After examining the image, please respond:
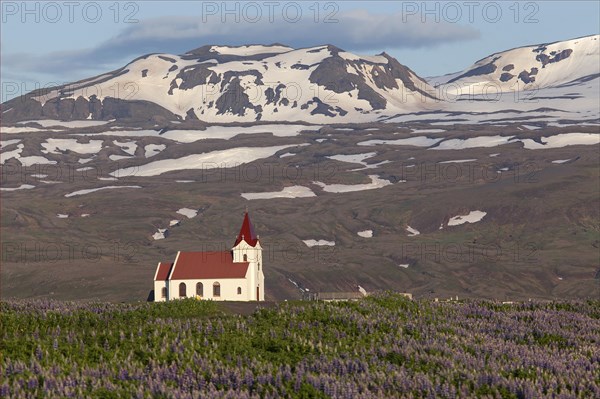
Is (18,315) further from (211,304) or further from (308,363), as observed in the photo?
(308,363)

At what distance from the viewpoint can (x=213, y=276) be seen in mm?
132125

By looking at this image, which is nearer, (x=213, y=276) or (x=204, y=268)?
(x=204, y=268)

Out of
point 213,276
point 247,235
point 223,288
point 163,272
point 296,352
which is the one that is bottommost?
point 223,288

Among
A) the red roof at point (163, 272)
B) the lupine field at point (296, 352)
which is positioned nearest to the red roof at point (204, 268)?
the red roof at point (163, 272)

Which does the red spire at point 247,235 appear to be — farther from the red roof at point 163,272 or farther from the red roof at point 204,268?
the red roof at point 163,272

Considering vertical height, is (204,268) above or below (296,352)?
below

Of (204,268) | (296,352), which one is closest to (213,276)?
(204,268)

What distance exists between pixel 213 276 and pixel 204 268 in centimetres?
144

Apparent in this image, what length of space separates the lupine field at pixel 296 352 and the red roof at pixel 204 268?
103 meters

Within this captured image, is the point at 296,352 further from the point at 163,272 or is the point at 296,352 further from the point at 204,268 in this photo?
the point at 163,272

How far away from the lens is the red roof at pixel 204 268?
13138cm

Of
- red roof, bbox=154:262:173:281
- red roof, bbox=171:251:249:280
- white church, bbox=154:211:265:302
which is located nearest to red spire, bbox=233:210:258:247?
white church, bbox=154:211:265:302

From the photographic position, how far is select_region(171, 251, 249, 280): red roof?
131375 mm

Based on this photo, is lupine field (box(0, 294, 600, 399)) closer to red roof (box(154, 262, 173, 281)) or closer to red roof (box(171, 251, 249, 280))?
red roof (box(171, 251, 249, 280))
